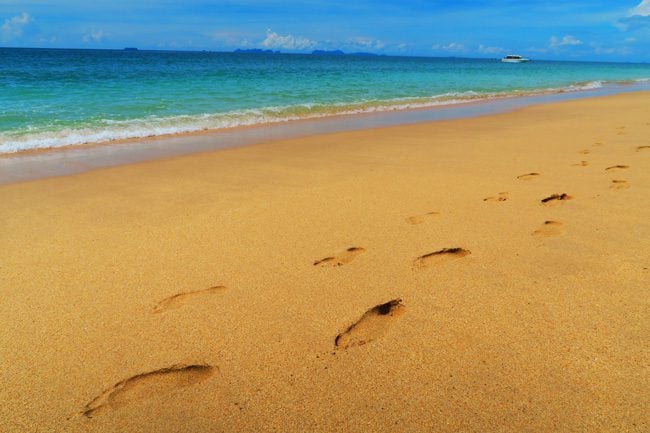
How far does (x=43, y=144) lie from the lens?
25.5 ft

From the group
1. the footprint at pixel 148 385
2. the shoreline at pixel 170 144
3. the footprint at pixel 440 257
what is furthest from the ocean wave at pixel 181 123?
the footprint at pixel 440 257

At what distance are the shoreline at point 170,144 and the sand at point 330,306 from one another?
4.72 feet

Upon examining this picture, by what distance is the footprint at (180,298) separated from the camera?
2533 mm

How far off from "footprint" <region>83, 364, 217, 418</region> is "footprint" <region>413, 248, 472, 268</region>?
1.47m

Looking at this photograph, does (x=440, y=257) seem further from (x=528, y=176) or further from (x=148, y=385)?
(x=528, y=176)

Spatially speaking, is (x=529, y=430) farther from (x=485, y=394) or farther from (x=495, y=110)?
(x=495, y=110)

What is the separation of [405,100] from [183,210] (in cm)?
1316

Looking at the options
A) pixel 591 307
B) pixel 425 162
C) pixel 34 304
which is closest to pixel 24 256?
pixel 34 304

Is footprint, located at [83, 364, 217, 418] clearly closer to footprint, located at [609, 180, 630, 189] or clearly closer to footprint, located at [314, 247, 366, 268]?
footprint, located at [314, 247, 366, 268]

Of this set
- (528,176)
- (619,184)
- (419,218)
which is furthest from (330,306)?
(619,184)

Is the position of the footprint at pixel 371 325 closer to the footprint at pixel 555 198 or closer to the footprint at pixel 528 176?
the footprint at pixel 555 198

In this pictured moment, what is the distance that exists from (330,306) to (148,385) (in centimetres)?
96

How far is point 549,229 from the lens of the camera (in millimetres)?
3439

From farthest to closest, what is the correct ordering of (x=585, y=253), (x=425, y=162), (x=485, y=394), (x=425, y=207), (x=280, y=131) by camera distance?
(x=280, y=131), (x=425, y=162), (x=425, y=207), (x=585, y=253), (x=485, y=394)
